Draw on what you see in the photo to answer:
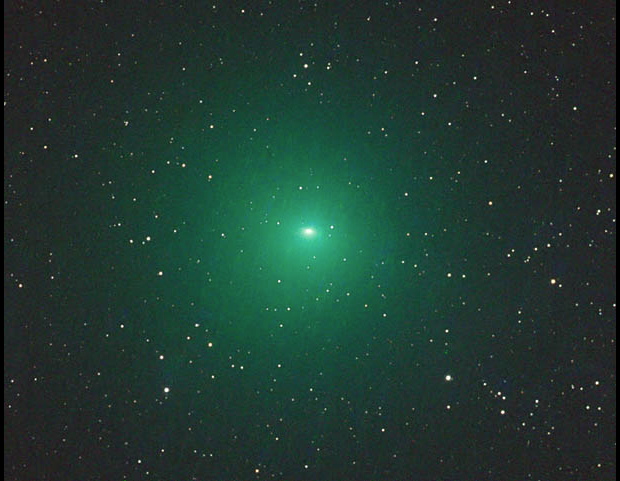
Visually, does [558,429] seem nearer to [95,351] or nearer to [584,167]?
[584,167]

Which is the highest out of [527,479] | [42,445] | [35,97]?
[35,97]

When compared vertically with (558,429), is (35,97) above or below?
above

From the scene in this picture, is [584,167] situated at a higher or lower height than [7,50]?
lower

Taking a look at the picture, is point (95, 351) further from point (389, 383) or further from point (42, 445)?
point (389, 383)

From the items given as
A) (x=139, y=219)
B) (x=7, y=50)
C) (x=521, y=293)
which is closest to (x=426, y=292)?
(x=521, y=293)

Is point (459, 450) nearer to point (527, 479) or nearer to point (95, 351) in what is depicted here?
point (527, 479)

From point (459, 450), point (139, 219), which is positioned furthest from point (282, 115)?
point (459, 450)

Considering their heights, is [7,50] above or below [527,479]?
above

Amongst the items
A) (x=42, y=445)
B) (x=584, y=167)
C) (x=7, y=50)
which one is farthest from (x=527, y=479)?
(x=7, y=50)
